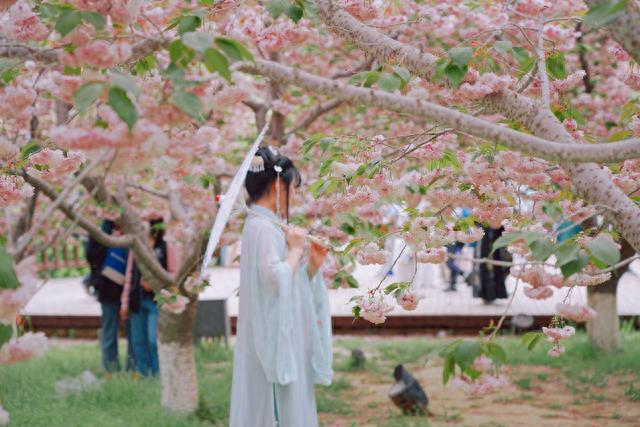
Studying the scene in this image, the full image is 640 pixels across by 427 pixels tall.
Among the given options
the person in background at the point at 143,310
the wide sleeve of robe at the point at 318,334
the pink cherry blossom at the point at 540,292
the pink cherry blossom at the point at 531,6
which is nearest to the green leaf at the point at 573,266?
the pink cherry blossom at the point at 540,292

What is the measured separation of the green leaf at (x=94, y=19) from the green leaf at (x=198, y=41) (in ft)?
0.71

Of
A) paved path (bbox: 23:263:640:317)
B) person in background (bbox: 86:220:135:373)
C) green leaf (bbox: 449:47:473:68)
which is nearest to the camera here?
green leaf (bbox: 449:47:473:68)

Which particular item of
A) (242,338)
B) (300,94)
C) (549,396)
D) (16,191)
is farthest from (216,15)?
(549,396)

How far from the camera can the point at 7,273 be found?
1496 millimetres

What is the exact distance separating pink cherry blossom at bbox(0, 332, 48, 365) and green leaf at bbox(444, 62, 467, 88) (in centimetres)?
124

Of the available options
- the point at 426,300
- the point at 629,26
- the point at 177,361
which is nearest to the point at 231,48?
the point at 629,26

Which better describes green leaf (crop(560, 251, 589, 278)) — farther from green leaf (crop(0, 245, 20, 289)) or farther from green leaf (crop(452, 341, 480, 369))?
green leaf (crop(0, 245, 20, 289))

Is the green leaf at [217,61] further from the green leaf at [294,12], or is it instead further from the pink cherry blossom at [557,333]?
the pink cherry blossom at [557,333]

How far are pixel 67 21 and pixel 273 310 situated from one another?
175 centimetres

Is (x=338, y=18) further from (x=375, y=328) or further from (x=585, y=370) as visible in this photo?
(x=375, y=328)

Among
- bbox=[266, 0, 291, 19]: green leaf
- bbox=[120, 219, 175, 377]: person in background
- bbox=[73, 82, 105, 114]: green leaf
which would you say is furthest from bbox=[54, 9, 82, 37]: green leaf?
bbox=[120, 219, 175, 377]: person in background

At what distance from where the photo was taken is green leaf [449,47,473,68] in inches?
85.2

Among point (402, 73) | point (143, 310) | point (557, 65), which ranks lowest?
point (143, 310)

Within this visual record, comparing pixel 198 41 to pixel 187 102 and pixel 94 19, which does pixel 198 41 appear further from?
pixel 94 19
